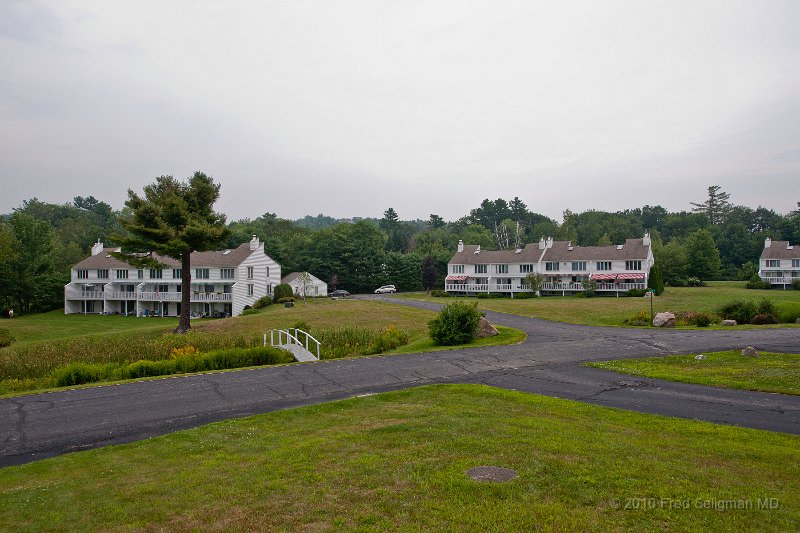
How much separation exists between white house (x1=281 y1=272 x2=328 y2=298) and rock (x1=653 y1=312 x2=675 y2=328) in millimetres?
42009

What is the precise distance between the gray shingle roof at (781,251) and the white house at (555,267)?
68.7 feet

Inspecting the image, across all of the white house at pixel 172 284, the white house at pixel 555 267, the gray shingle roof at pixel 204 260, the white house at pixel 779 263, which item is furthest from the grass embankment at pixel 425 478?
the white house at pixel 779 263

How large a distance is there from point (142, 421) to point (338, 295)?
6315 centimetres

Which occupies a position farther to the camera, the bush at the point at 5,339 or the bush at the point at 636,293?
the bush at the point at 636,293

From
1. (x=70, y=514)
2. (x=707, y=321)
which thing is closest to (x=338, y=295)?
(x=707, y=321)

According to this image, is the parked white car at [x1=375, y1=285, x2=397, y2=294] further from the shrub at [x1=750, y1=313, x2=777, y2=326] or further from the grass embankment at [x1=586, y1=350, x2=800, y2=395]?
the grass embankment at [x1=586, y1=350, x2=800, y2=395]

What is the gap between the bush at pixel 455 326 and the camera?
3022 centimetres

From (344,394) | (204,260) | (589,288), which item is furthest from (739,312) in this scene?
(204,260)

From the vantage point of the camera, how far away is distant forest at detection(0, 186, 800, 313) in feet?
229

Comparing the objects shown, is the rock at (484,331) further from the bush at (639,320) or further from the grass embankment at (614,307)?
the bush at (639,320)

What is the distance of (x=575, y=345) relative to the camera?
1119 inches

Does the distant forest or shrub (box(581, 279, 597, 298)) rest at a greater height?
the distant forest

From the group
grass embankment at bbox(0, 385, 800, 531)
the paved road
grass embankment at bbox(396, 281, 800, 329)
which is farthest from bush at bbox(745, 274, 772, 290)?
grass embankment at bbox(0, 385, 800, 531)

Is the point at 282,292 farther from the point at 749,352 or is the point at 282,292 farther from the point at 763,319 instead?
the point at 749,352
